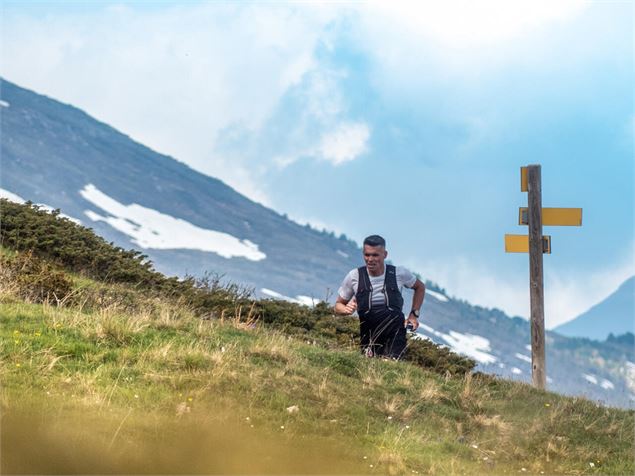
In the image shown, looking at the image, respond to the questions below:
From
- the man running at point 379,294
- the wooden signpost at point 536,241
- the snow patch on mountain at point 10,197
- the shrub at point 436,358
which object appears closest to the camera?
the man running at point 379,294

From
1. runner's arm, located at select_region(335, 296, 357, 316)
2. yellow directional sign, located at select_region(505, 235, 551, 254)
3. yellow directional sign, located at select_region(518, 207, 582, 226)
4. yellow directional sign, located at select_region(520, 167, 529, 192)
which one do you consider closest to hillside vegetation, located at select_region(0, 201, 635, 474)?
runner's arm, located at select_region(335, 296, 357, 316)

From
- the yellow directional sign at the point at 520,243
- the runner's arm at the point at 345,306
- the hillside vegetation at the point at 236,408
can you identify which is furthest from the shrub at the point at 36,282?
the yellow directional sign at the point at 520,243

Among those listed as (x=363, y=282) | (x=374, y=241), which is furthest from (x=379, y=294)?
(x=374, y=241)

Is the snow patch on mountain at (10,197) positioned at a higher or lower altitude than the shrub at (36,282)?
higher

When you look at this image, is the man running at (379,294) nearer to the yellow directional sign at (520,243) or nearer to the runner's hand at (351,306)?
the runner's hand at (351,306)

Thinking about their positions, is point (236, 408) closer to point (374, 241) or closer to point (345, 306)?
point (345, 306)

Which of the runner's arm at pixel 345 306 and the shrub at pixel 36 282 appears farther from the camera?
the shrub at pixel 36 282

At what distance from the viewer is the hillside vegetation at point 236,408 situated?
811cm

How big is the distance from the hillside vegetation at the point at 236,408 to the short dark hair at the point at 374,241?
1.54 m

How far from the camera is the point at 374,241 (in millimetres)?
12656

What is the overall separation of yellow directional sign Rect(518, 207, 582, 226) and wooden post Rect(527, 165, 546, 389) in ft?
0.41

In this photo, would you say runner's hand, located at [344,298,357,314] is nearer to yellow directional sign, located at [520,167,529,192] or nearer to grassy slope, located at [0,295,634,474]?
grassy slope, located at [0,295,634,474]

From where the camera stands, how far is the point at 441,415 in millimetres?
11039

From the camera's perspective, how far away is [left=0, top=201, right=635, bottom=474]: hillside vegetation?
8109mm
